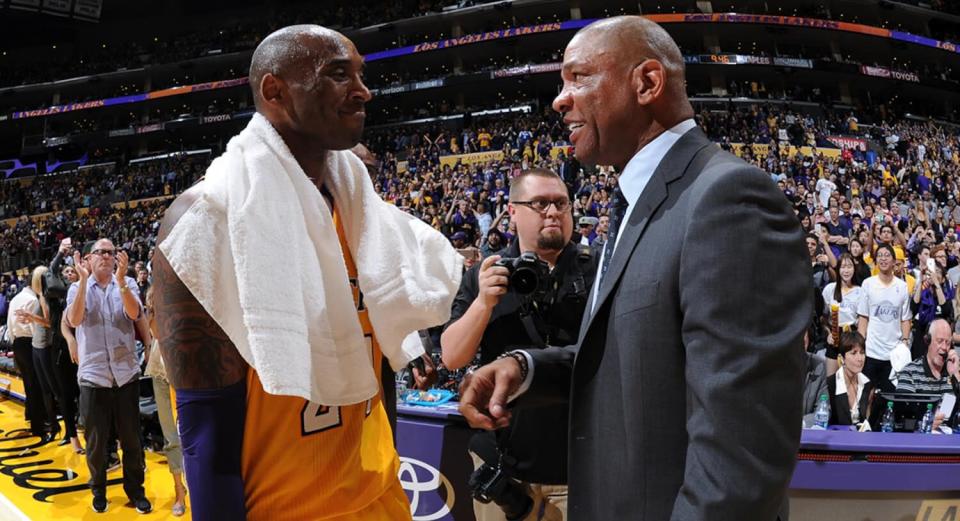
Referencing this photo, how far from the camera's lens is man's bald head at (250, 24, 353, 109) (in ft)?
5.06

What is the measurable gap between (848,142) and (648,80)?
22473mm

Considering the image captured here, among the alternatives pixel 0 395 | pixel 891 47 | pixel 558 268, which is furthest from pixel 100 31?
pixel 558 268

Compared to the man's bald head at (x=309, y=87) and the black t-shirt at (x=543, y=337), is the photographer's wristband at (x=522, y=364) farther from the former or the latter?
the black t-shirt at (x=543, y=337)

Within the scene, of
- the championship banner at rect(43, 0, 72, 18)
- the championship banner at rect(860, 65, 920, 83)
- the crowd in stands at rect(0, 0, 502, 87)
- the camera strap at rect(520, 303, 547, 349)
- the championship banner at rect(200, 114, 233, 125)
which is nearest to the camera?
the camera strap at rect(520, 303, 547, 349)

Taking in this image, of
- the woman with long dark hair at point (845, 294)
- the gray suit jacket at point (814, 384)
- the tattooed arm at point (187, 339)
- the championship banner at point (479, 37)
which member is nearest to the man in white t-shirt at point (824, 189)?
the woman with long dark hair at point (845, 294)

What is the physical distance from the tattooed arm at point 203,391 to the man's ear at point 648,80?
2.97ft

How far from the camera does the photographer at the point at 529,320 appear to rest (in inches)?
90.3

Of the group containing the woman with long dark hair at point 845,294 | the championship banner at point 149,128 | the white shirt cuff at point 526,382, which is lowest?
the woman with long dark hair at point 845,294

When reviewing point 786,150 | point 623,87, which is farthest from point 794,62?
point 623,87

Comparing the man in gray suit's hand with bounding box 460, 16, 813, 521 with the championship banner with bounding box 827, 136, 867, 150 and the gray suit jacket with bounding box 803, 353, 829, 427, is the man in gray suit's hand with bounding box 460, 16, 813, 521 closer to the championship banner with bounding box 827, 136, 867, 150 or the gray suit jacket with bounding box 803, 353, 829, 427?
the gray suit jacket with bounding box 803, 353, 829, 427

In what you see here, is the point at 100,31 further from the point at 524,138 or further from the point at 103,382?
the point at 103,382

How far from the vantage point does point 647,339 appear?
1.16m

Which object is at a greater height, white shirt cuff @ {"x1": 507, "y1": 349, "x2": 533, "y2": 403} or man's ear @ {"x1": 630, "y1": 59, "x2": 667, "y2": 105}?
man's ear @ {"x1": 630, "y1": 59, "x2": 667, "y2": 105}

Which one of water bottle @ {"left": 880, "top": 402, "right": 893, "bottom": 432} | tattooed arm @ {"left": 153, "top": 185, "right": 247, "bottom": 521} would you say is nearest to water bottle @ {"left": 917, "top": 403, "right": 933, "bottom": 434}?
water bottle @ {"left": 880, "top": 402, "right": 893, "bottom": 432}
